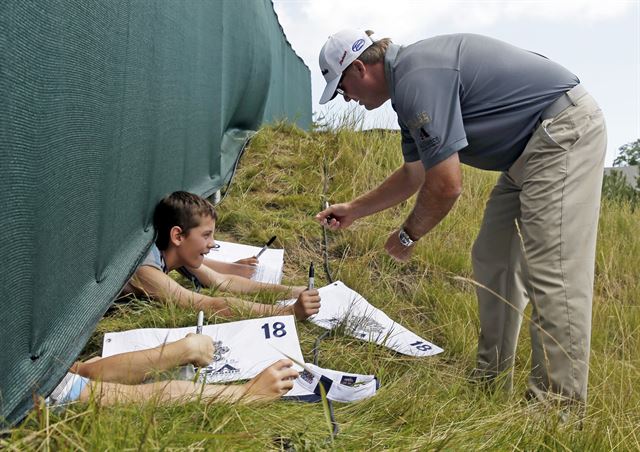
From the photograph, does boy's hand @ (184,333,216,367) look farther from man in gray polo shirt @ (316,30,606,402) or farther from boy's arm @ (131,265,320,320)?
man in gray polo shirt @ (316,30,606,402)

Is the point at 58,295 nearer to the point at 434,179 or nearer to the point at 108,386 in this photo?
the point at 108,386

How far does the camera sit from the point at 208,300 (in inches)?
94.0

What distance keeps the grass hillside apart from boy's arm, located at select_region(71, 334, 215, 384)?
28cm

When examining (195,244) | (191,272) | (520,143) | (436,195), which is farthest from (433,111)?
(191,272)

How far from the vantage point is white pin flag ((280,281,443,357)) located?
229cm

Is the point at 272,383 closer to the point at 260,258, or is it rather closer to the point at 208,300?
the point at 208,300

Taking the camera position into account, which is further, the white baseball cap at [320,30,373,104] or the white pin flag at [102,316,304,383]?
the white baseball cap at [320,30,373,104]

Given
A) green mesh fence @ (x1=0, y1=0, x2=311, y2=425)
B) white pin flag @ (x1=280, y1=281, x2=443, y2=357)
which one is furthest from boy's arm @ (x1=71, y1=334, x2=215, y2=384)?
white pin flag @ (x1=280, y1=281, x2=443, y2=357)

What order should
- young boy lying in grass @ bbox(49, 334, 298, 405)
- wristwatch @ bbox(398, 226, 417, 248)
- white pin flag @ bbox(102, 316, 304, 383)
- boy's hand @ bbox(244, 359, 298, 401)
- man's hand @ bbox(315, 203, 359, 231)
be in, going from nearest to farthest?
young boy lying in grass @ bbox(49, 334, 298, 405) → boy's hand @ bbox(244, 359, 298, 401) → white pin flag @ bbox(102, 316, 304, 383) → wristwatch @ bbox(398, 226, 417, 248) → man's hand @ bbox(315, 203, 359, 231)

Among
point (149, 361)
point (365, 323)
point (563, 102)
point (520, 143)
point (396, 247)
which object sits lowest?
point (365, 323)

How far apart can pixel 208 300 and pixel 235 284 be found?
1.15 ft

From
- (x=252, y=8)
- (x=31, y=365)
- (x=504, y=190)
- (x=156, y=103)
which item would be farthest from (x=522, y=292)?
(x=252, y=8)

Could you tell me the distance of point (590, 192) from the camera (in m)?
2.00

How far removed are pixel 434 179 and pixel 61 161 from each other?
1090 millimetres
